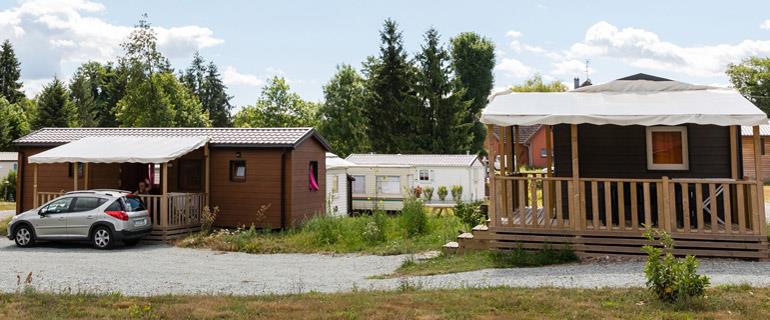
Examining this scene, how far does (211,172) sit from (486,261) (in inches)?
398

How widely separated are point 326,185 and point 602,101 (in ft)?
36.2

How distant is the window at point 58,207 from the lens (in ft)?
48.2

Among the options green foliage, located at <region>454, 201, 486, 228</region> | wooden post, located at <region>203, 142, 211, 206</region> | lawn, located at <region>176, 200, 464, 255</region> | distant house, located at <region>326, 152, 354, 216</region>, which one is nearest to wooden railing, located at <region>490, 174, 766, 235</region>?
green foliage, located at <region>454, 201, 486, 228</region>

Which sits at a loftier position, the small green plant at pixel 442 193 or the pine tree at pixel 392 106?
the pine tree at pixel 392 106

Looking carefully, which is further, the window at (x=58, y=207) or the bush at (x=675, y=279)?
the window at (x=58, y=207)

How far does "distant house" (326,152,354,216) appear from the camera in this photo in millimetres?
21672

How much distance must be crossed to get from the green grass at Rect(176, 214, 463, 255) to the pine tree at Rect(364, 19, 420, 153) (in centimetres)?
2837

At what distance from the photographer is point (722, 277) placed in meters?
8.38

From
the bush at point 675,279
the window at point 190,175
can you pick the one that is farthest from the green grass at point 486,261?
the window at point 190,175

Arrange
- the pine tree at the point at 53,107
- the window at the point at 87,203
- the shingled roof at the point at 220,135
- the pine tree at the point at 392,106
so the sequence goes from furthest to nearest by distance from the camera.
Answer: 1. the pine tree at the point at 53,107
2. the pine tree at the point at 392,106
3. the shingled roof at the point at 220,135
4. the window at the point at 87,203

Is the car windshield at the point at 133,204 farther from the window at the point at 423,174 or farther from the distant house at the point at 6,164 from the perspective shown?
the distant house at the point at 6,164

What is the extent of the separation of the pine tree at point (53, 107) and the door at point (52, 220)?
3894cm

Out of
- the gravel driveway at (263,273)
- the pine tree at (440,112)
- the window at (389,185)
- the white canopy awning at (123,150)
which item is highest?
the pine tree at (440,112)

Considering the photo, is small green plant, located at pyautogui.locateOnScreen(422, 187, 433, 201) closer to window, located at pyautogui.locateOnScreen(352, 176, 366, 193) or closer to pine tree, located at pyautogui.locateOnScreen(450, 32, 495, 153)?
window, located at pyautogui.locateOnScreen(352, 176, 366, 193)
